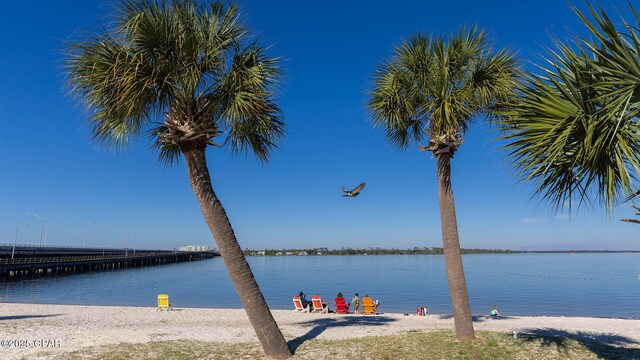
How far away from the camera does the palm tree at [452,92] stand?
1004 cm

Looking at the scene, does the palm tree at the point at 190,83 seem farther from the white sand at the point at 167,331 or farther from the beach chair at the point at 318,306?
the beach chair at the point at 318,306

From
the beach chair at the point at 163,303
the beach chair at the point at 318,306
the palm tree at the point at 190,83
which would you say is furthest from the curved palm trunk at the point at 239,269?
the beach chair at the point at 163,303

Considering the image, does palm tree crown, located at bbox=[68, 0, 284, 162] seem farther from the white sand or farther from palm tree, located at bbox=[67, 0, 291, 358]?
the white sand

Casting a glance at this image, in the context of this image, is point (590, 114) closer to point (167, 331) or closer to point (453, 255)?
point (453, 255)

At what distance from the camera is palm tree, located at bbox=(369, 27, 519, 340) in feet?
32.9

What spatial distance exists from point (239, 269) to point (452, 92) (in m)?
6.30

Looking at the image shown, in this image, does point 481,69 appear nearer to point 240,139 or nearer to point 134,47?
point 240,139

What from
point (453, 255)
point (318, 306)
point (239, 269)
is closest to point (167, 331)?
point (239, 269)

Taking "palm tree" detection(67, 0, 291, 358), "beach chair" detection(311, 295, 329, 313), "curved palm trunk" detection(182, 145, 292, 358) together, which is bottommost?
"beach chair" detection(311, 295, 329, 313)

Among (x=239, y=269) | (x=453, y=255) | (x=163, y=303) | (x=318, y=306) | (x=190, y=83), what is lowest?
(x=318, y=306)

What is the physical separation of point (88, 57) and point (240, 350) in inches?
271

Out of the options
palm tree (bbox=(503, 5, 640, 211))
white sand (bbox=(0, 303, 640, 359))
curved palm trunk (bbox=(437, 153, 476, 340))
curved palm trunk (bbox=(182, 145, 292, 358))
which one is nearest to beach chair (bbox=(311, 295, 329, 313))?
white sand (bbox=(0, 303, 640, 359))

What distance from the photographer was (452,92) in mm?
10117

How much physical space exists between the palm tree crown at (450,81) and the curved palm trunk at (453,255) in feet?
2.29
